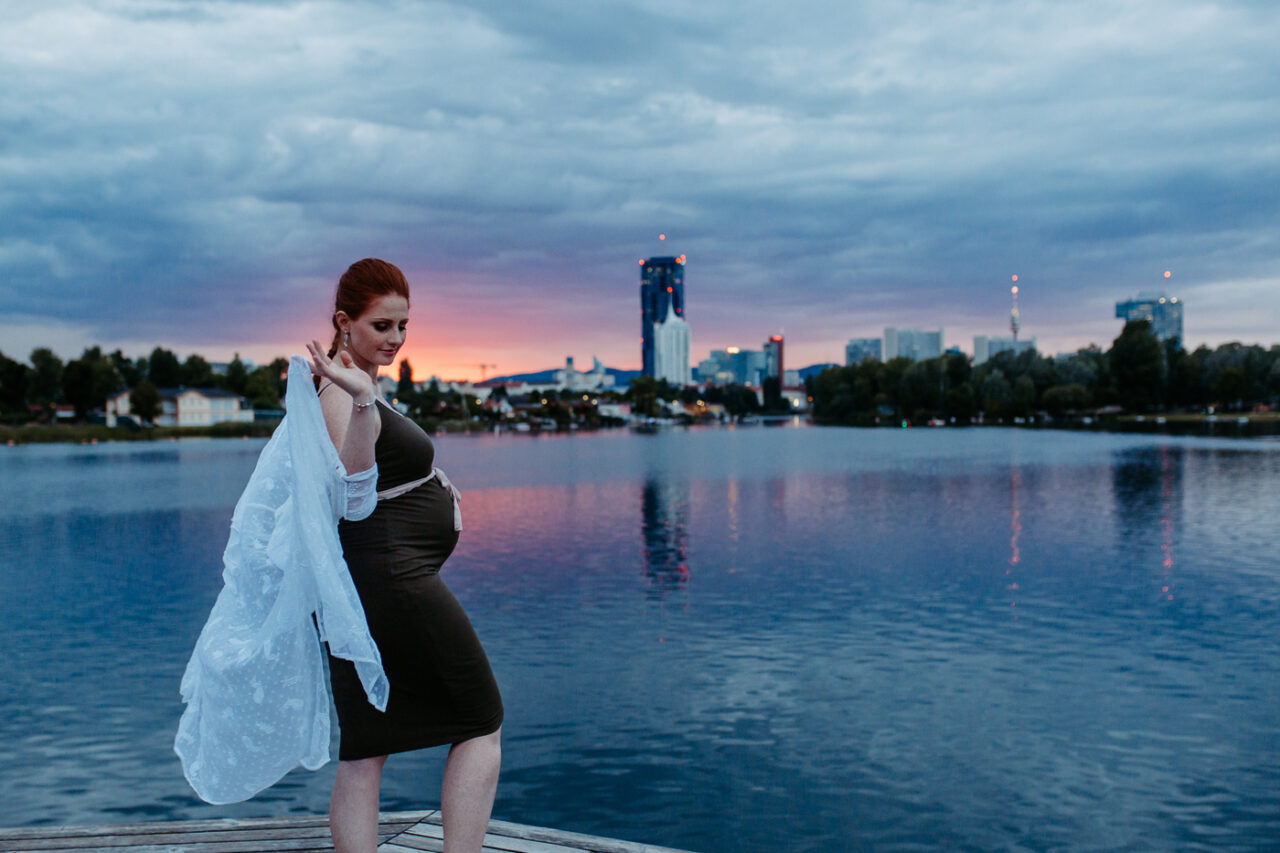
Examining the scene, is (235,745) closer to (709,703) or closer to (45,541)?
(709,703)

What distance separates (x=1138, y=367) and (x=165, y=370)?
18330cm

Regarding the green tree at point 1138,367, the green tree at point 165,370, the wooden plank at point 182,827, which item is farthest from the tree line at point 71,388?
the wooden plank at point 182,827

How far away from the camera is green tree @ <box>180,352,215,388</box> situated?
189 meters

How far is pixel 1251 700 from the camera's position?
36.8 ft

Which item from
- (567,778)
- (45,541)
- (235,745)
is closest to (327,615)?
(235,745)

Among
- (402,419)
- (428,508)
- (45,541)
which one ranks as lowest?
(45,541)

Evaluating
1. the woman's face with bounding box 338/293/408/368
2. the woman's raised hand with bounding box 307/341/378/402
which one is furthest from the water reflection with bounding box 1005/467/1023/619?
the woman's raised hand with bounding box 307/341/378/402

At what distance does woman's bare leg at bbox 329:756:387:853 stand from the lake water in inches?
189

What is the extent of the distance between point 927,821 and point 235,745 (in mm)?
6561

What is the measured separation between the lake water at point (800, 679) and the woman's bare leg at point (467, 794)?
4626 mm

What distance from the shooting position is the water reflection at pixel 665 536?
794 inches

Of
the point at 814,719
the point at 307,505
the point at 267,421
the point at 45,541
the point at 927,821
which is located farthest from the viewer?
the point at 267,421

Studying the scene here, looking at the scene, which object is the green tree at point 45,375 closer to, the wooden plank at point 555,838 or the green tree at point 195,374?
the green tree at point 195,374

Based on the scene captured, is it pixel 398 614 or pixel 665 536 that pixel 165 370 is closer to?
pixel 665 536
